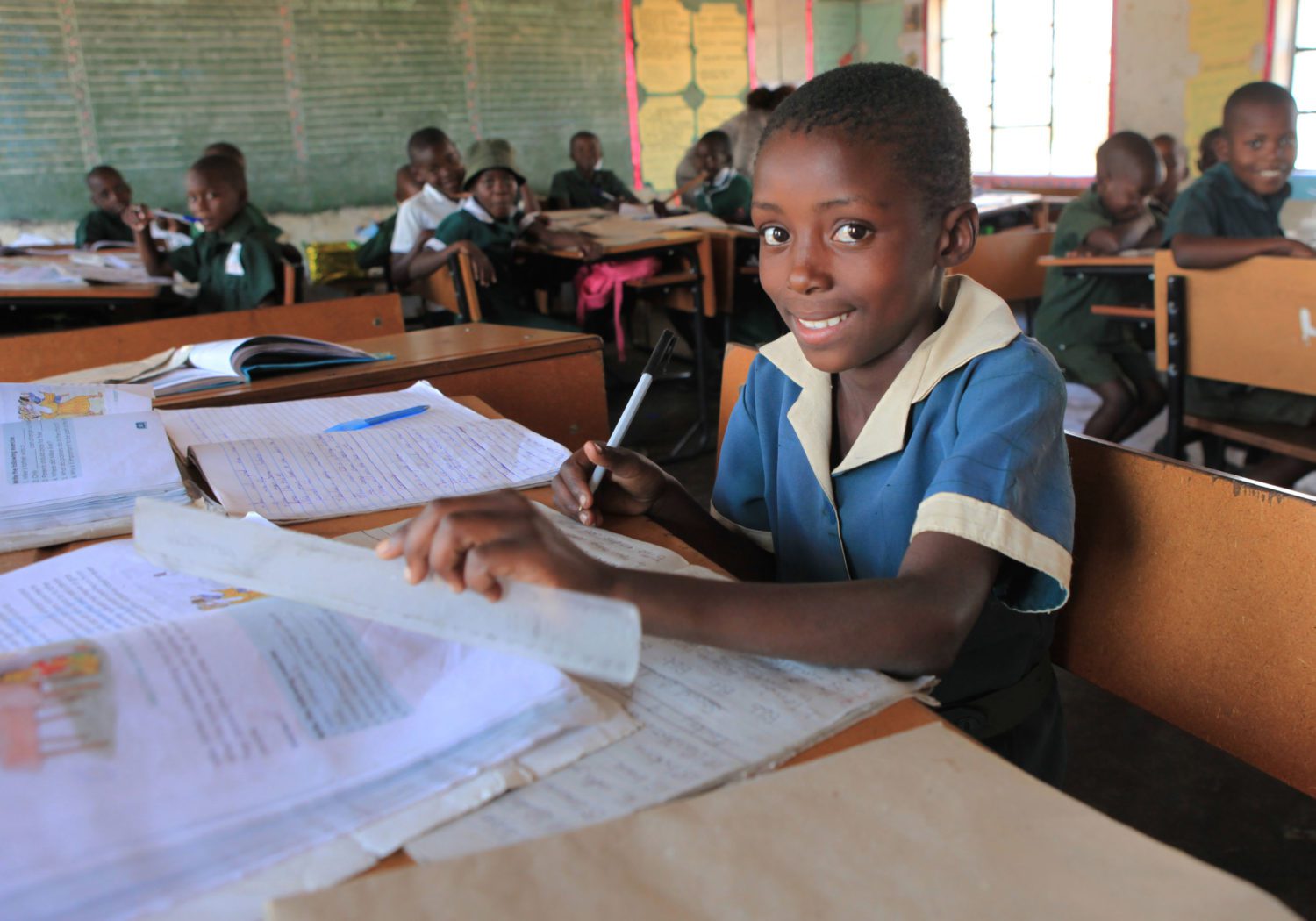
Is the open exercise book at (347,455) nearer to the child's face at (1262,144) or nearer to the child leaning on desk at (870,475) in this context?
the child leaning on desk at (870,475)

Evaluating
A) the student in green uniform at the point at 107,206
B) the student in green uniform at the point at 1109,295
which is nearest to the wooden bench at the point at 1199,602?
the student in green uniform at the point at 1109,295

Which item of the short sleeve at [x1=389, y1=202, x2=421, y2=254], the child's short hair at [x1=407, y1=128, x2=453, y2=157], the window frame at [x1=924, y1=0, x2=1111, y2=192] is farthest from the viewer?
the window frame at [x1=924, y1=0, x2=1111, y2=192]

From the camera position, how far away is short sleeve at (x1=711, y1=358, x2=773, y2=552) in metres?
1.03

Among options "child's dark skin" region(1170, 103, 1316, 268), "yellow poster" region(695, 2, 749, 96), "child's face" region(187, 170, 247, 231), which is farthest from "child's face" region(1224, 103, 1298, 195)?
"yellow poster" region(695, 2, 749, 96)

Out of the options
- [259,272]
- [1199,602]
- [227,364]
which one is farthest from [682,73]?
[1199,602]

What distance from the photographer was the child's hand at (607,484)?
89 centimetres

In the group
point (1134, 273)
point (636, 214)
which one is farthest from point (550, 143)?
point (1134, 273)

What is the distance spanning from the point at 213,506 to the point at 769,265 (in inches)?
21.1

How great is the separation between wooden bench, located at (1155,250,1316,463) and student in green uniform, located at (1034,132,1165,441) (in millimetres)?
610

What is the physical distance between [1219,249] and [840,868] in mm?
2477

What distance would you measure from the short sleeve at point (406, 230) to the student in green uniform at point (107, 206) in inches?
87.1

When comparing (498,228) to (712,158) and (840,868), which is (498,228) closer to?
(712,158)

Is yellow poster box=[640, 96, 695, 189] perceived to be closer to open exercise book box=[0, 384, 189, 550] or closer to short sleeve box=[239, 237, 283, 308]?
short sleeve box=[239, 237, 283, 308]

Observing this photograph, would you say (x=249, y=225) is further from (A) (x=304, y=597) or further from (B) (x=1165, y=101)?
(B) (x=1165, y=101)
